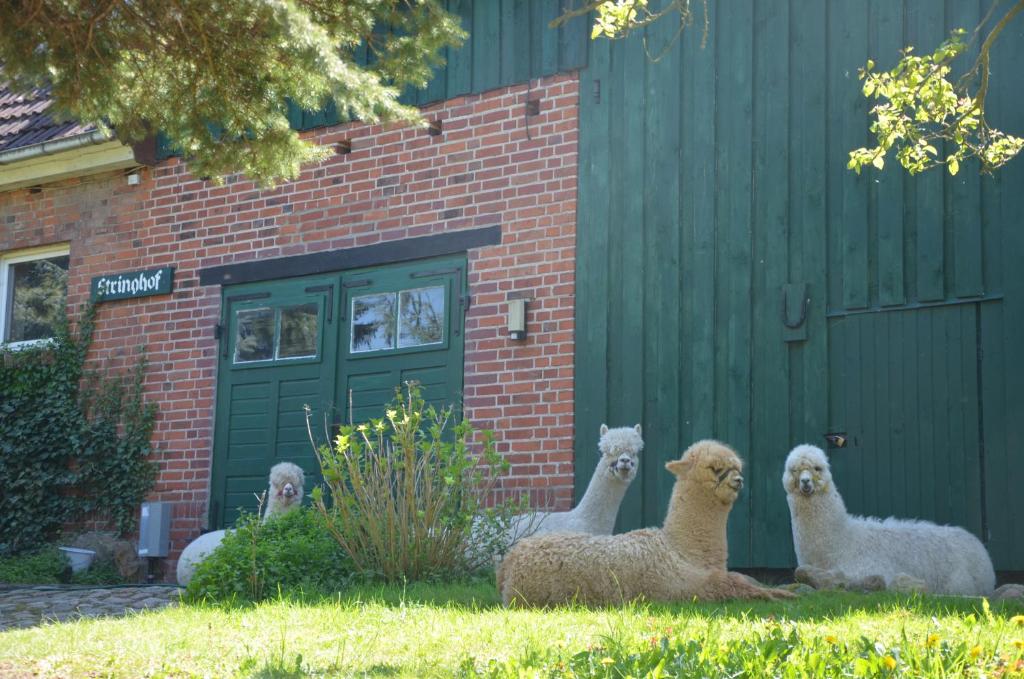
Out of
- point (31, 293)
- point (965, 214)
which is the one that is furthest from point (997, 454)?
point (31, 293)

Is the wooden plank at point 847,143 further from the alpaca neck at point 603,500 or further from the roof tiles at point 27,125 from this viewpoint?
the roof tiles at point 27,125

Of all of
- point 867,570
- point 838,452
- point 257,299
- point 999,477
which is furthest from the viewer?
point 257,299

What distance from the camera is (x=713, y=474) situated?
22.7ft

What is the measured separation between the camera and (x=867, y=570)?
7.96 metres

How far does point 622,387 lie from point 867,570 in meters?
2.97

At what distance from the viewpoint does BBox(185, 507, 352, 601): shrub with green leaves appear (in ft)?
25.6

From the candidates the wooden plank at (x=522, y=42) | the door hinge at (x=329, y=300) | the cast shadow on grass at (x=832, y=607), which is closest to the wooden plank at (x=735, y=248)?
the wooden plank at (x=522, y=42)

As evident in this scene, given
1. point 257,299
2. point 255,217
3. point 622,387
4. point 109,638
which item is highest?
point 255,217

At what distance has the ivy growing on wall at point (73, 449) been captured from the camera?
43.3ft

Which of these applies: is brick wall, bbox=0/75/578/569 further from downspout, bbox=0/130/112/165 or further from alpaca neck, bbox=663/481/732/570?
alpaca neck, bbox=663/481/732/570

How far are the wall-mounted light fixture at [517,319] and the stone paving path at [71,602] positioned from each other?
348 centimetres

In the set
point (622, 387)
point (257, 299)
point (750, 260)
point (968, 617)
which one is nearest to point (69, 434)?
point (257, 299)

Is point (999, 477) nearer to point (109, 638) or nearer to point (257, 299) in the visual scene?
point (109, 638)

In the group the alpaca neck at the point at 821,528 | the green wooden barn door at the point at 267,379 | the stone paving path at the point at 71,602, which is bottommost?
the stone paving path at the point at 71,602
